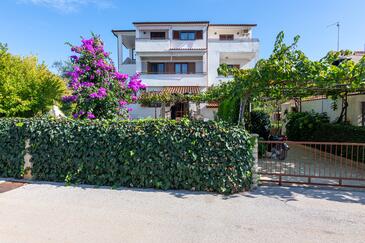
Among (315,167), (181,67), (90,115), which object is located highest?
(181,67)

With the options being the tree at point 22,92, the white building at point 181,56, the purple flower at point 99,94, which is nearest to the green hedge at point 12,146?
the purple flower at point 99,94

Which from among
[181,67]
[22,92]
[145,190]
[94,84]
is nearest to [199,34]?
[181,67]

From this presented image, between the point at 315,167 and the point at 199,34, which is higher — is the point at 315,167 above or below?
below

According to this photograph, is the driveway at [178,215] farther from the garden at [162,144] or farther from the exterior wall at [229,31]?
the exterior wall at [229,31]

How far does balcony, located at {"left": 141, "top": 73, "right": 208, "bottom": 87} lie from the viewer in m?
21.0

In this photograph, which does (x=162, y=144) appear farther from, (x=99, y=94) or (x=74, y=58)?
(x=74, y=58)

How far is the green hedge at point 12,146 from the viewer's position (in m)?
5.75

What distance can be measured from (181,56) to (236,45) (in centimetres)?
545

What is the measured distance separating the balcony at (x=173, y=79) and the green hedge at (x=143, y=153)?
15.9 m

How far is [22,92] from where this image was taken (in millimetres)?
8758

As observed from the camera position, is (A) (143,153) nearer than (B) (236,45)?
Yes

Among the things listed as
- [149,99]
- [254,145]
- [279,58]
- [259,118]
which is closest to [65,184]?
[254,145]

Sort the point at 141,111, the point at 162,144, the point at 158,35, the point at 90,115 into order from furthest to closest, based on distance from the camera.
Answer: the point at 158,35 → the point at 141,111 → the point at 90,115 → the point at 162,144

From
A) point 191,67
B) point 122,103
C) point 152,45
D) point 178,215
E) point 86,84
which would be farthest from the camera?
point 191,67
